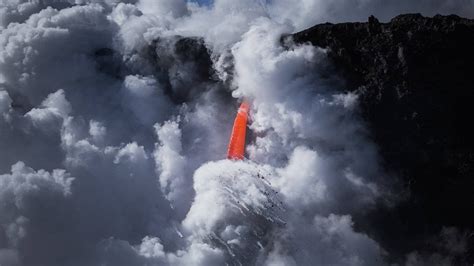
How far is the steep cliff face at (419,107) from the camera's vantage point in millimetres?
89062

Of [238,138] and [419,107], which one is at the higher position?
[419,107]

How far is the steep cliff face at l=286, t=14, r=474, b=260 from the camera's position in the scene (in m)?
89.1

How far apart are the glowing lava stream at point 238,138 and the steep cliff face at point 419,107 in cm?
1746

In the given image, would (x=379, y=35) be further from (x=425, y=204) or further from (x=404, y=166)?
(x=425, y=204)

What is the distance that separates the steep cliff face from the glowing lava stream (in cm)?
1746

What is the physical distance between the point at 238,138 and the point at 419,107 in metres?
28.6

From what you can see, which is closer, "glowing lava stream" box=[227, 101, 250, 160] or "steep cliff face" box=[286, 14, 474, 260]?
"steep cliff face" box=[286, 14, 474, 260]

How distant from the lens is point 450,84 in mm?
89750

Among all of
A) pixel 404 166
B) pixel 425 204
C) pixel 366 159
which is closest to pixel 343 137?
pixel 366 159

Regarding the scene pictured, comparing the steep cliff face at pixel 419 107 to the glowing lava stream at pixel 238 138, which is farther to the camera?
the glowing lava stream at pixel 238 138

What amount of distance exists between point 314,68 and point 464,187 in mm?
29832

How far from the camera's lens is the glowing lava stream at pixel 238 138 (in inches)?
3679

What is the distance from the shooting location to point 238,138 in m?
94.2

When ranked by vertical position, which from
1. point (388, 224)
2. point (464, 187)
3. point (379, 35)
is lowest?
point (388, 224)
